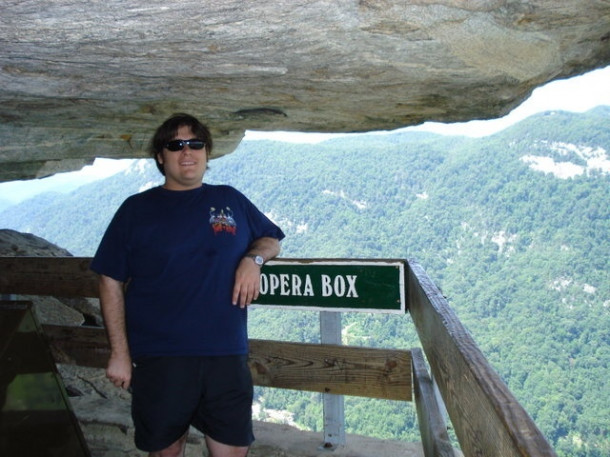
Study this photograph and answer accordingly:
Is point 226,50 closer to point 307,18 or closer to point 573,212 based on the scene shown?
point 307,18

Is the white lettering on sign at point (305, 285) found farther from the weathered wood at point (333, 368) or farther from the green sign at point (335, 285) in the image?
the weathered wood at point (333, 368)

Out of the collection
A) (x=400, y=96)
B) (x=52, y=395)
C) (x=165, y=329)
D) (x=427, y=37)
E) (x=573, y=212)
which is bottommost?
(x=573, y=212)

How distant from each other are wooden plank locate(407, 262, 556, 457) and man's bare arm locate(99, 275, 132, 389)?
4.26 feet

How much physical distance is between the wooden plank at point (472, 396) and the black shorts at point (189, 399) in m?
0.85

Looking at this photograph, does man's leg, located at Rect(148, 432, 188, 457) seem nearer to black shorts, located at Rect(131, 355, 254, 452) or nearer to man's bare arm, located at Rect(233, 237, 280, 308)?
black shorts, located at Rect(131, 355, 254, 452)

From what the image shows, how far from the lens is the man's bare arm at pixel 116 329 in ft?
8.51

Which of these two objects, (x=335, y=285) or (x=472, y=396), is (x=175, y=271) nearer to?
(x=335, y=285)

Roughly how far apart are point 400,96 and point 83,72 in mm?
2457

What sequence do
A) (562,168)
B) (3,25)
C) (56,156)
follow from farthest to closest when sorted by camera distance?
(562,168) < (56,156) < (3,25)

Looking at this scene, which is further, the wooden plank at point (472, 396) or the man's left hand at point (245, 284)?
the man's left hand at point (245, 284)

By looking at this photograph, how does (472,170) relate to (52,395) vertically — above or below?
below

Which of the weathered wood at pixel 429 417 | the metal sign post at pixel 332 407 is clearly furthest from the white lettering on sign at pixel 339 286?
the weathered wood at pixel 429 417

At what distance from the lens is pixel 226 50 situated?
3.24 m

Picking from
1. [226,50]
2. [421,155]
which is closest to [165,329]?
[226,50]
